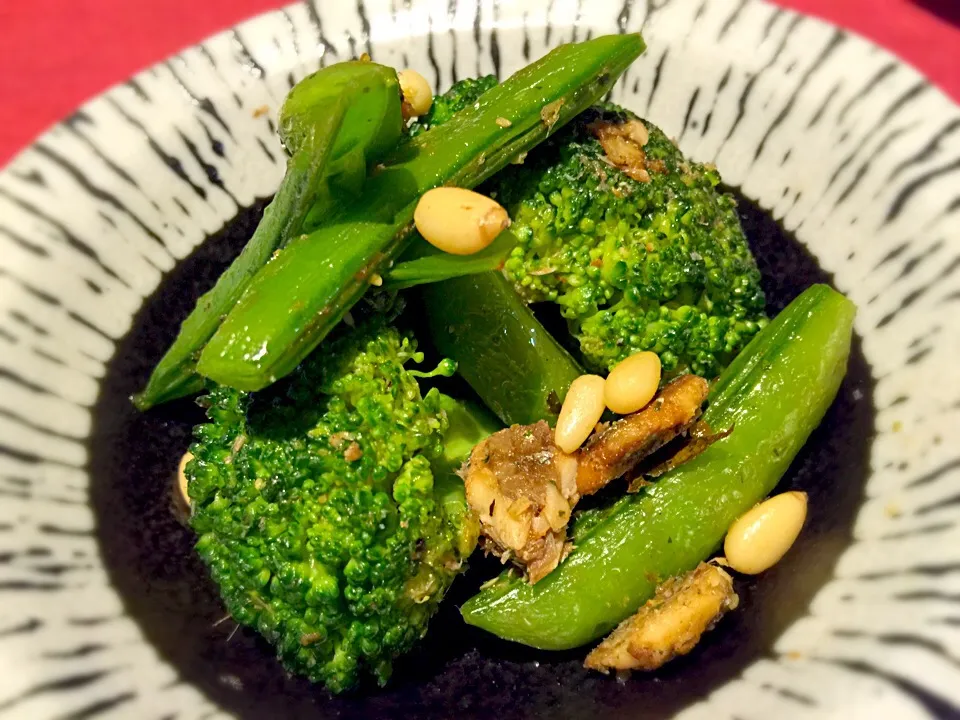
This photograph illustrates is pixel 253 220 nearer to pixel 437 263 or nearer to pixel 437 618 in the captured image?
pixel 437 263

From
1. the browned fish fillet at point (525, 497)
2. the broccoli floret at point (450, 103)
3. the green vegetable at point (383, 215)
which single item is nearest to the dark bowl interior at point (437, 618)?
the browned fish fillet at point (525, 497)

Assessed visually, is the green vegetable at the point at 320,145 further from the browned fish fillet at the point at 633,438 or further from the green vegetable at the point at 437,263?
the browned fish fillet at the point at 633,438

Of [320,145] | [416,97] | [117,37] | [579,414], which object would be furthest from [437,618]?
[117,37]

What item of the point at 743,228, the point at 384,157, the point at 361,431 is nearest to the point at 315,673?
the point at 361,431

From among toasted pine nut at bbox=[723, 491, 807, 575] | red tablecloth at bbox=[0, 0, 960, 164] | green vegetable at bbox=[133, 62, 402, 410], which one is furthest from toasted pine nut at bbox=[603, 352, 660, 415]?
red tablecloth at bbox=[0, 0, 960, 164]

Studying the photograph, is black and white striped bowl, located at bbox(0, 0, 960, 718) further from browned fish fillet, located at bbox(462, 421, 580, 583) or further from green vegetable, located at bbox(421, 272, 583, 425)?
green vegetable, located at bbox(421, 272, 583, 425)

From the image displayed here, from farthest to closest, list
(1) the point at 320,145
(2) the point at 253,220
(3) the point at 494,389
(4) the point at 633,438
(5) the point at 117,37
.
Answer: (5) the point at 117,37
(2) the point at 253,220
(3) the point at 494,389
(4) the point at 633,438
(1) the point at 320,145
